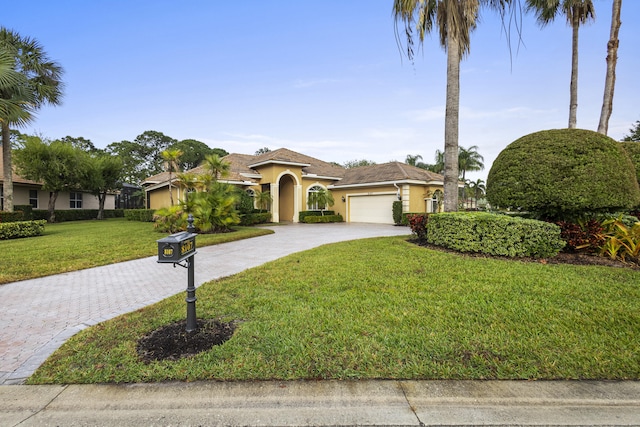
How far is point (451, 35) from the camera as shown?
27.2ft

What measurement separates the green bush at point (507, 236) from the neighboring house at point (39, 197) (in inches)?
1075

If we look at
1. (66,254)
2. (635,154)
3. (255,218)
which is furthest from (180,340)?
(255,218)

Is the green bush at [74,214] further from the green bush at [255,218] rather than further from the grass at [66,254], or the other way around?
the green bush at [255,218]

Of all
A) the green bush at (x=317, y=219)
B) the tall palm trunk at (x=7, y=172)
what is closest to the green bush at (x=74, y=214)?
the tall palm trunk at (x=7, y=172)

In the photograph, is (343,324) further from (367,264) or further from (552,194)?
(552,194)

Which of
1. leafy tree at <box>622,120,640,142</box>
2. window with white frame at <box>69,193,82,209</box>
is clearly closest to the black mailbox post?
window with white frame at <box>69,193,82,209</box>

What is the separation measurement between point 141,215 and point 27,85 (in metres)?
11.0

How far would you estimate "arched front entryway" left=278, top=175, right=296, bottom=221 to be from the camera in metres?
22.8

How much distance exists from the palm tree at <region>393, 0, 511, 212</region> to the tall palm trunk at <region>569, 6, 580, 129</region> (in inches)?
302

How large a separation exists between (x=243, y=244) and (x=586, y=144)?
10.4 meters

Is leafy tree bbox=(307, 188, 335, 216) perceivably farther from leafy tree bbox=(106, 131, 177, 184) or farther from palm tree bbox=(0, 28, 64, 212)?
leafy tree bbox=(106, 131, 177, 184)

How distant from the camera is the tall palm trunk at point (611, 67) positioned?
11.1 m

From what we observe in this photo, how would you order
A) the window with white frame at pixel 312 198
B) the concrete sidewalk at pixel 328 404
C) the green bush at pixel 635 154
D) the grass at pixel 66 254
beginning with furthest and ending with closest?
the window with white frame at pixel 312 198 < the green bush at pixel 635 154 < the grass at pixel 66 254 < the concrete sidewalk at pixel 328 404

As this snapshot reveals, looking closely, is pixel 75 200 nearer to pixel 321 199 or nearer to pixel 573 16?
pixel 321 199
